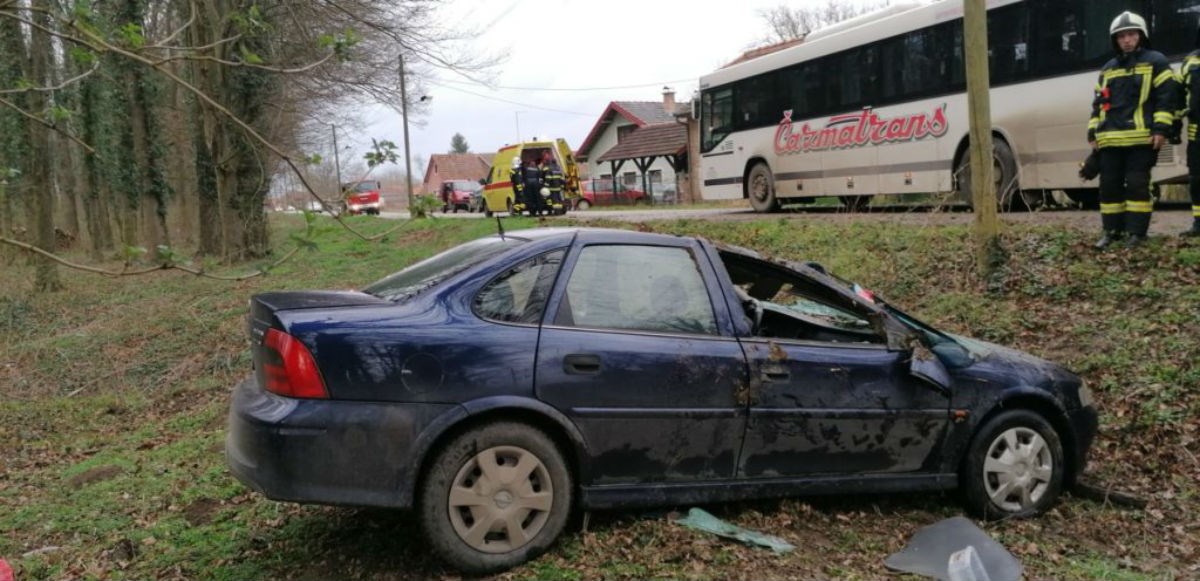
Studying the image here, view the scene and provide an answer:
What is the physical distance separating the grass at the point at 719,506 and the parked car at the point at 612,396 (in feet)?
0.84

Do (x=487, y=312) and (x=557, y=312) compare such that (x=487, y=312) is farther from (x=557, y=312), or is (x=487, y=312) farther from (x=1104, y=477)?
(x=1104, y=477)

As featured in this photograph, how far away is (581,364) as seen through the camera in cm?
387

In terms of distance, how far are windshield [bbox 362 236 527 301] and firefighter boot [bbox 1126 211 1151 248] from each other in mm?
5996

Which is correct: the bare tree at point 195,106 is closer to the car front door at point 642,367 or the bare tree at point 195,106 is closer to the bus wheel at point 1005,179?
the car front door at point 642,367

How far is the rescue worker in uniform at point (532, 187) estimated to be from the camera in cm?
2209

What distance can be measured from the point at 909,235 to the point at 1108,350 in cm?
340

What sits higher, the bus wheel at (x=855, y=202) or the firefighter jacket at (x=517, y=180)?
the firefighter jacket at (x=517, y=180)

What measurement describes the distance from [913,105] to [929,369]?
371 inches

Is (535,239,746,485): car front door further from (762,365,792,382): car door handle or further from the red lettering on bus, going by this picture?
the red lettering on bus

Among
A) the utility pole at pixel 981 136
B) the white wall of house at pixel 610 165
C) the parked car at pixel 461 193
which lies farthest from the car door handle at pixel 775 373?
the parked car at pixel 461 193

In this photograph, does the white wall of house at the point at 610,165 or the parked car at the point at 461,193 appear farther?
the parked car at the point at 461,193

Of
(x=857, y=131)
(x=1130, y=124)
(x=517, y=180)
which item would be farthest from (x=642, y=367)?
(x=517, y=180)

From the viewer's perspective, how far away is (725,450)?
163 inches

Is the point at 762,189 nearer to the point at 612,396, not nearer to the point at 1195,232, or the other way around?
the point at 1195,232
